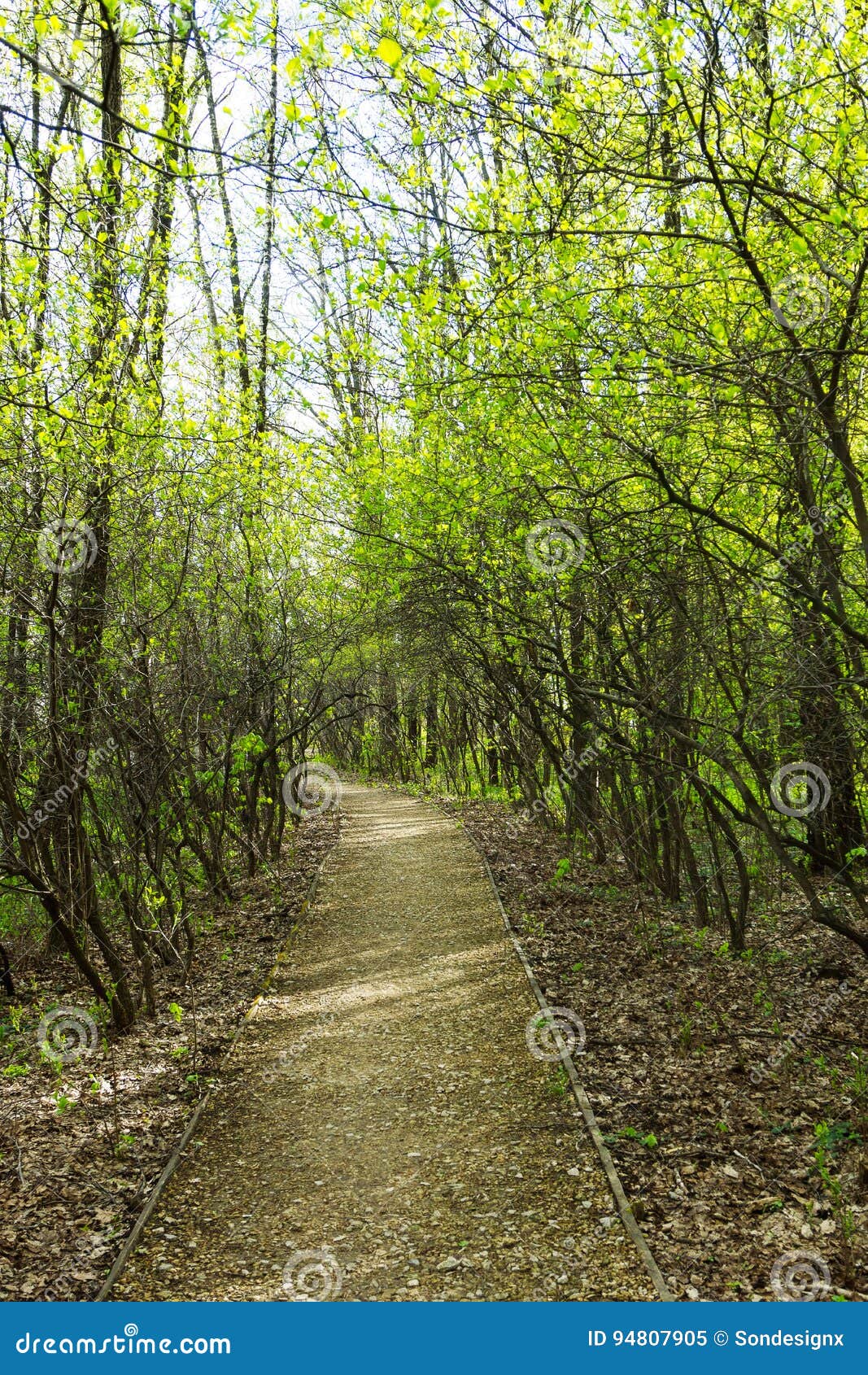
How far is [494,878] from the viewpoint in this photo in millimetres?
11922

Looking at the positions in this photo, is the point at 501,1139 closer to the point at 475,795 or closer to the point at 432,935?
the point at 432,935

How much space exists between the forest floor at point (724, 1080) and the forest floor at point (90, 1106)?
256 cm

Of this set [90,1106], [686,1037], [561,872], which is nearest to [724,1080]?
[686,1037]

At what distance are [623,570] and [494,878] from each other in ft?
21.5

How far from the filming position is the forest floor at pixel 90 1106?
4324 mm

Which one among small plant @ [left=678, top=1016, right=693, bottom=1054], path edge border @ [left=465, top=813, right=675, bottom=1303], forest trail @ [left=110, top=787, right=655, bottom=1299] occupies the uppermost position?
small plant @ [left=678, top=1016, right=693, bottom=1054]

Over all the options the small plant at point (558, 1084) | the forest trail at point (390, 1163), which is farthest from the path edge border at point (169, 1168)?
the small plant at point (558, 1084)

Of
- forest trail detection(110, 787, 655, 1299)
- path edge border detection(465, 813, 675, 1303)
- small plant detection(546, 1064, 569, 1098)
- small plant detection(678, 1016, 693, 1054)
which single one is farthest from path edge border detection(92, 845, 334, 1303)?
small plant detection(678, 1016, 693, 1054)

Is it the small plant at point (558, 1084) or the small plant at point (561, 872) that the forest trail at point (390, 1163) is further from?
the small plant at point (561, 872)

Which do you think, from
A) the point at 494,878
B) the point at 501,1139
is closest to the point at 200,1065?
the point at 501,1139

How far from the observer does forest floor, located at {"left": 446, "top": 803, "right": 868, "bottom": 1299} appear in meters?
4.05

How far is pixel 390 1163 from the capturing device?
201 inches

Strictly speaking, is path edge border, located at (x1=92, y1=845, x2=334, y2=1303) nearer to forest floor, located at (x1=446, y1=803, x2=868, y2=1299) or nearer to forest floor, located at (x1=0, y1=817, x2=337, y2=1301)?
forest floor, located at (x1=0, y1=817, x2=337, y2=1301)

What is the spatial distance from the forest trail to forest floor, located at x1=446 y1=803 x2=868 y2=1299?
0.30 meters
